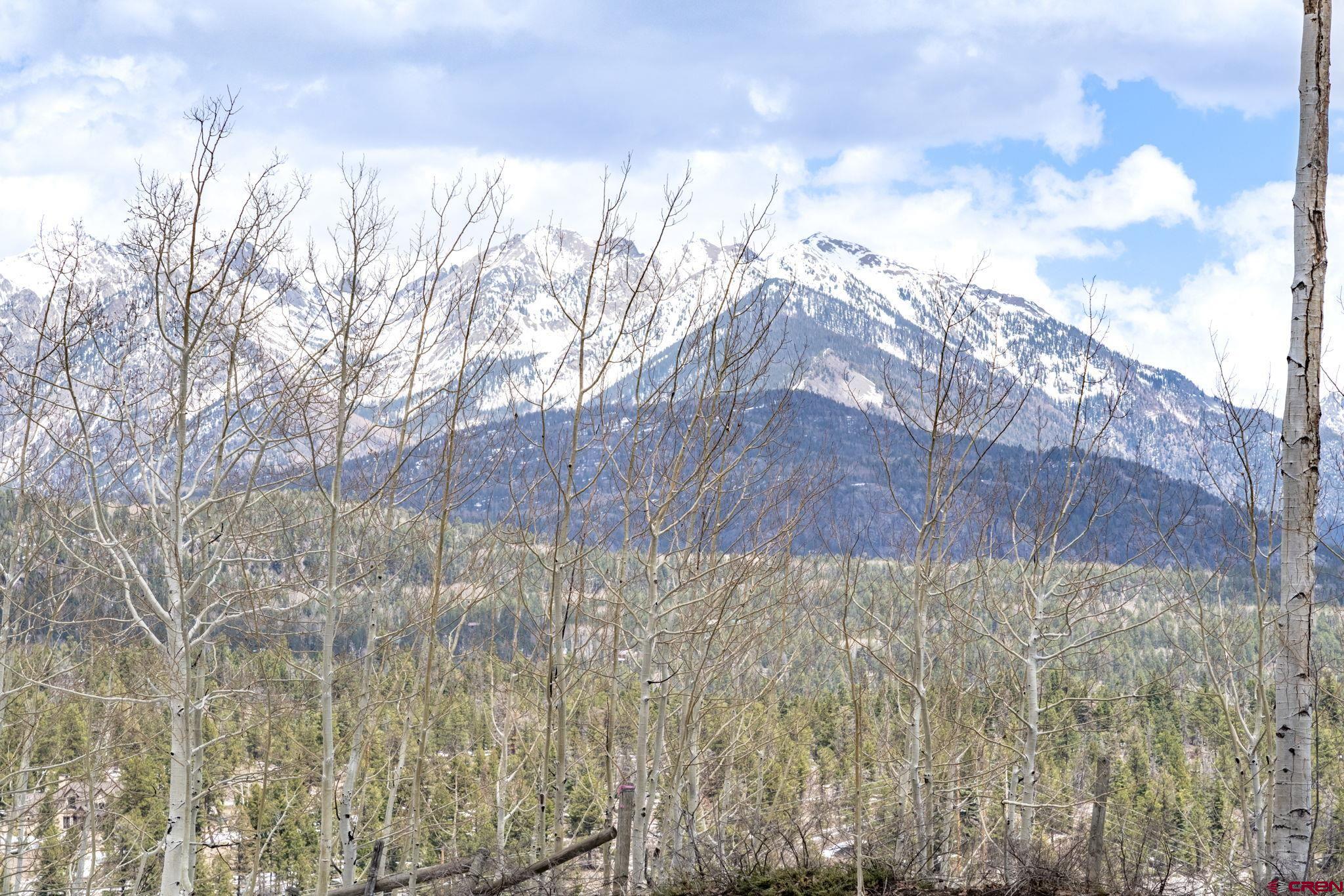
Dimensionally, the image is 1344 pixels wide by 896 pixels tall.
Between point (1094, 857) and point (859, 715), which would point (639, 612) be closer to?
point (859, 715)

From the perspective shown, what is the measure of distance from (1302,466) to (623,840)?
13.8ft

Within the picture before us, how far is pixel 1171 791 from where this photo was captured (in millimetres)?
35844

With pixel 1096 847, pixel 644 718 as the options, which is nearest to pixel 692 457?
pixel 644 718

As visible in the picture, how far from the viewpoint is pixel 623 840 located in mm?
5902

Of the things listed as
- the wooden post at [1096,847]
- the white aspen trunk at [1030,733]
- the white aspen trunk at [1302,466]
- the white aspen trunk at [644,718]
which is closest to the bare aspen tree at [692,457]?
the white aspen trunk at [644,718]

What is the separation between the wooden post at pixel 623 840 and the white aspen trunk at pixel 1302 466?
3414 mm

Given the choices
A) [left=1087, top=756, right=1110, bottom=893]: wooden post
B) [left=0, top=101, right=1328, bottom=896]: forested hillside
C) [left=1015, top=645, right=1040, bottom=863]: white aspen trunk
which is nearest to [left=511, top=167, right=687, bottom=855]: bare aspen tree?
[left=0, top=101, right=1328, bottom=896]: forested hillside

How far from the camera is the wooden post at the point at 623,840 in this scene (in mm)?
5848

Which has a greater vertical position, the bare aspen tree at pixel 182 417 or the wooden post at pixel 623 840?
the bare aspen tree at pixel 182 417

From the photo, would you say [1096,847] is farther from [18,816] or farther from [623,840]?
[18,816]

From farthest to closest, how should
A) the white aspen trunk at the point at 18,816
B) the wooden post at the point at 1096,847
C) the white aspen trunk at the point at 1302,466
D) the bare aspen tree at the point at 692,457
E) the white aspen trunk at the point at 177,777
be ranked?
the white aspen trunk at the point at 18,816
the white aspen trunk at the point at 177,777
the bare aspen tree at the point at 692,457
the wooden post at the point at 1096,847
the white aspen trunk at the point at 1302,466

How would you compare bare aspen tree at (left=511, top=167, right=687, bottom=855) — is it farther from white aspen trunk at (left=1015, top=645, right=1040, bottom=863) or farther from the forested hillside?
white aspen trunk at (left=1015, top=645, right=1040, bottom=863)

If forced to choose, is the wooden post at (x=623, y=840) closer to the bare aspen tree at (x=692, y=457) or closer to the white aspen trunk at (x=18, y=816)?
the bare aspen tree at (x=692, y=457)

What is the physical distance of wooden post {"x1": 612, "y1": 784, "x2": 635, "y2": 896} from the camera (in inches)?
230
